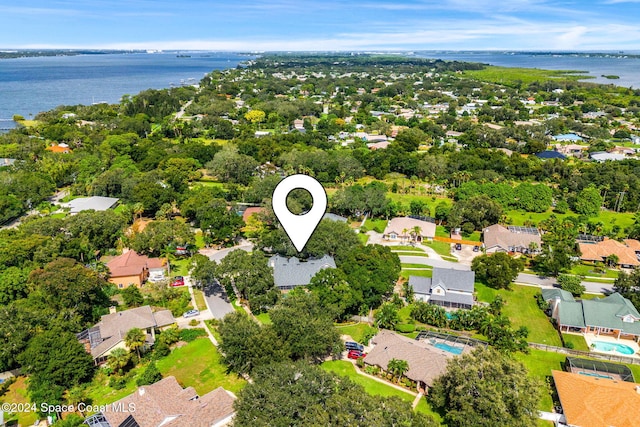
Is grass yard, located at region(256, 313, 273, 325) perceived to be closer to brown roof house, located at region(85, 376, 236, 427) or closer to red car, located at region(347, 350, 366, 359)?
red car, located at region(347, 350, 366, 359)

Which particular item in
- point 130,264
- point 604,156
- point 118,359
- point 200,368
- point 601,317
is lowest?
point 200,368

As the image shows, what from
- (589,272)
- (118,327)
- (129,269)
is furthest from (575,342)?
(129,269)

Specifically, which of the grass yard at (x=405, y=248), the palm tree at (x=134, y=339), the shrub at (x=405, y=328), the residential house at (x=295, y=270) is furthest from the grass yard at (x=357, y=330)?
the grass yard at (x=405, y=248)

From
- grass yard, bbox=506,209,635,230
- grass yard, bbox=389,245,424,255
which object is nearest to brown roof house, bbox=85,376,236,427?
grass yard, bbox=389,245,424,255

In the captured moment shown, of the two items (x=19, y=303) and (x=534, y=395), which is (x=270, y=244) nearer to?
(x=19, y=303)

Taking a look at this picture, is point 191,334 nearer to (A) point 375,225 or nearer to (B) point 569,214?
(A) point 375,225

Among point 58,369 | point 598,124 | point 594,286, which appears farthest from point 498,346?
point 598,124

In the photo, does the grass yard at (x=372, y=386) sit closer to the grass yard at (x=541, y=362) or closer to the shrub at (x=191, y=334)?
the grass yard at (x=541, y=362)
